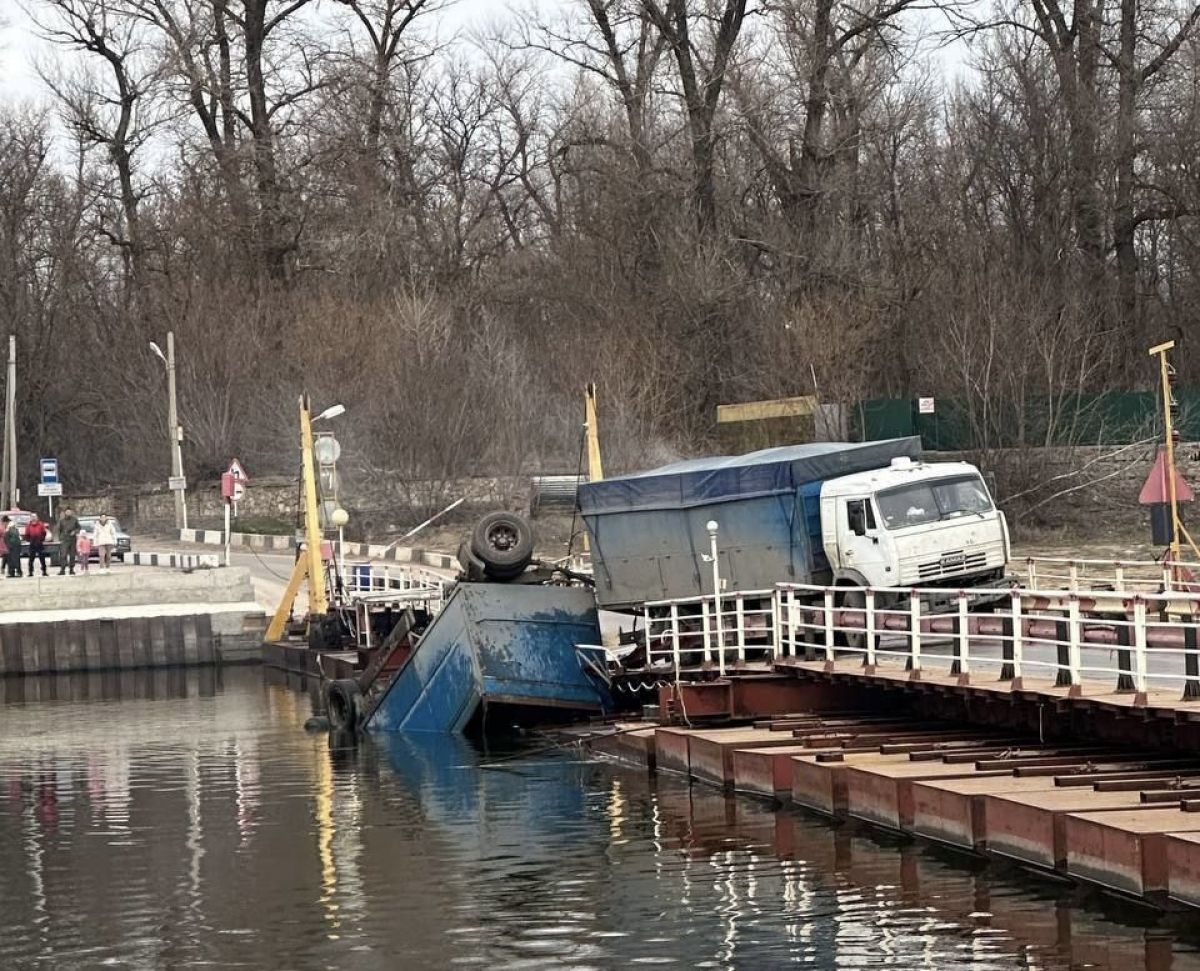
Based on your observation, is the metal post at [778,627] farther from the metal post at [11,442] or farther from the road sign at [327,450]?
the metal post at [11,442]

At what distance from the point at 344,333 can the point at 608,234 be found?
32.3 ft

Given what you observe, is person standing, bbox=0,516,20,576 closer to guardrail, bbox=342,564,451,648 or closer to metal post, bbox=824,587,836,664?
guardrail, bbox=342,564,451,648

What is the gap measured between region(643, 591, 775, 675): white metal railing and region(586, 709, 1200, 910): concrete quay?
1.54 m

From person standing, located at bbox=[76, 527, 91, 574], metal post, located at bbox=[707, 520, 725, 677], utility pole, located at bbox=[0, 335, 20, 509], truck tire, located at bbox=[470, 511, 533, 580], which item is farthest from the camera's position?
utility pole, located at bbox=[0, 335, 20, 509]

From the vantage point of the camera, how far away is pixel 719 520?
3434cm

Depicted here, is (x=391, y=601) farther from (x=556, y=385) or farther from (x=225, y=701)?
(x=556, y=385)

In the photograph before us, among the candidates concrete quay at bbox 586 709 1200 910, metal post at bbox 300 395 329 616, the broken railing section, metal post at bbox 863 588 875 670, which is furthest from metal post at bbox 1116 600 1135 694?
metal post at bbox 300 395 329 616

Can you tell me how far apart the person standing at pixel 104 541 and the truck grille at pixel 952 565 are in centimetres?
3082

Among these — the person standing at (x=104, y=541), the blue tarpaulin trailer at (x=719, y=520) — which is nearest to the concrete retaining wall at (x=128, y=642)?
the person standing at (x=104, y=541)

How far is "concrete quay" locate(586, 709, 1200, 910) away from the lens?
61.3 ft

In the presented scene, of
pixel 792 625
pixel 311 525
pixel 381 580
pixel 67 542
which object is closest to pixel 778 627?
pixel 792 625

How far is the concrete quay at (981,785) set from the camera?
18688 mm

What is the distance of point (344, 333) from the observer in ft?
253

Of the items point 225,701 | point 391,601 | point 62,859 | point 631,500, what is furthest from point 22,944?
point 225,701
